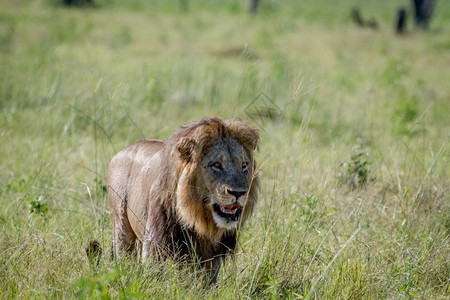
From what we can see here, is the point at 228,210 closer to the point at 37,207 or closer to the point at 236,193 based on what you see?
the point at 236,193

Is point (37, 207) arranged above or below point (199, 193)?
below

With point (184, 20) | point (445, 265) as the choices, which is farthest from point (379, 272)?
point (184, 20)

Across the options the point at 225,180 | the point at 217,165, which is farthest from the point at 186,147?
the point at 225,180

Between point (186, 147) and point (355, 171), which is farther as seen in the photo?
point (355, 171)

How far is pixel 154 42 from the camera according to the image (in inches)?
736

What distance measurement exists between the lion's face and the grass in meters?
0.18

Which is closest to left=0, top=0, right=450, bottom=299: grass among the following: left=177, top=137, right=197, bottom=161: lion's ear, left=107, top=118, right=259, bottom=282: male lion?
left=107, top=118, right=259, bottom=282: male lion

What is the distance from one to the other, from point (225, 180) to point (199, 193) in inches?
8.0

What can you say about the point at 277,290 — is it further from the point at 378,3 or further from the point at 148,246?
the point at 378,3

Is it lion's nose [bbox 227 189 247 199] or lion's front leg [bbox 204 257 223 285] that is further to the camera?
lion's front leg [bbox 204 257 223 285]

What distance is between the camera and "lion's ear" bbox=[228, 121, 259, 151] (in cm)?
393

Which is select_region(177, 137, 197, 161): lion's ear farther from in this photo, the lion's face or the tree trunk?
the tree trunk

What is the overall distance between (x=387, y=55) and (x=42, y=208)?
15950 millimetres

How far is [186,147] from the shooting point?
3836 millimetres
